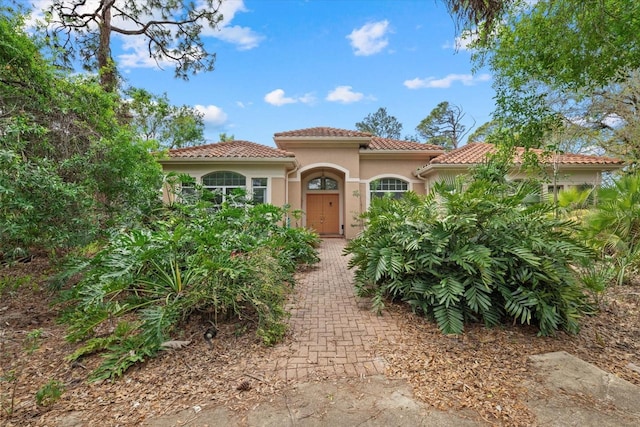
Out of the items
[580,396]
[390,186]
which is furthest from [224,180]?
[580,396]

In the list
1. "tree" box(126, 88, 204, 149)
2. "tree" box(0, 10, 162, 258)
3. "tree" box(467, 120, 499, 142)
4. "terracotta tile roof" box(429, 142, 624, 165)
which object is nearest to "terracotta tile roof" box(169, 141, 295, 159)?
"tree" box(0, 10, 162, 258)

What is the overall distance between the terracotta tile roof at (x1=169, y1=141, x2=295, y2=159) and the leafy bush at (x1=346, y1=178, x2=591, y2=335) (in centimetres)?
905

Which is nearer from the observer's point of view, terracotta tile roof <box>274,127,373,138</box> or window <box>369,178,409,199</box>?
terracotta tile roof <box>274,127,373,138</box>

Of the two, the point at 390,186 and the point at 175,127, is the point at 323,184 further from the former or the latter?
the point at 175,127

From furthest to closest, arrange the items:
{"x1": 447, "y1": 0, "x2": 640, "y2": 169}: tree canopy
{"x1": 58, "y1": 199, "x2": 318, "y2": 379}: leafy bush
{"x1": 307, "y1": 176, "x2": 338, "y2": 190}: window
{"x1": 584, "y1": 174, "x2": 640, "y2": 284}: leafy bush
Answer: {"x1": 307, "y1": 176, "x2": 338, "y2": 190}: window → {"x1": 584, "y1": 174, "x2": 640, "y2": 284}: leafy bush → {"x1": 447, "y1": 0, "x2": 640, "y2": 169}: tree canopy → {"x1": 58, "y1": 199, "x2": 318, "y2": 379}: leafy bush

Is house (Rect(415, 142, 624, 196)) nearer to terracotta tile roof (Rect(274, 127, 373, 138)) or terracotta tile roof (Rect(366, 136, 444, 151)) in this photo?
terracotta tile roof (Rect(366, 136, 444, 151))

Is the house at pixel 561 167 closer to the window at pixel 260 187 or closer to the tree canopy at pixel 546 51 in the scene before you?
the tree canopy at pixel 546 51

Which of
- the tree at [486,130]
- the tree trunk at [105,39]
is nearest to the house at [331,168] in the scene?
the tree at [486,130]

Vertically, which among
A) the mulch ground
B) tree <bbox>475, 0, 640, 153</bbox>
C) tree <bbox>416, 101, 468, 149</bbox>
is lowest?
the mulch ground

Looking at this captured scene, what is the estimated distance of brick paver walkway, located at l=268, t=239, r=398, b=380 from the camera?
315 centimetres

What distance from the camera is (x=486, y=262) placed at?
11.9 feet

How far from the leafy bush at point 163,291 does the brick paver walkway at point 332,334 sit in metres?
0.41

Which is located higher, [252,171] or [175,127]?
[175,127]

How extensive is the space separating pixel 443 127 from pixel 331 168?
2544 cm
